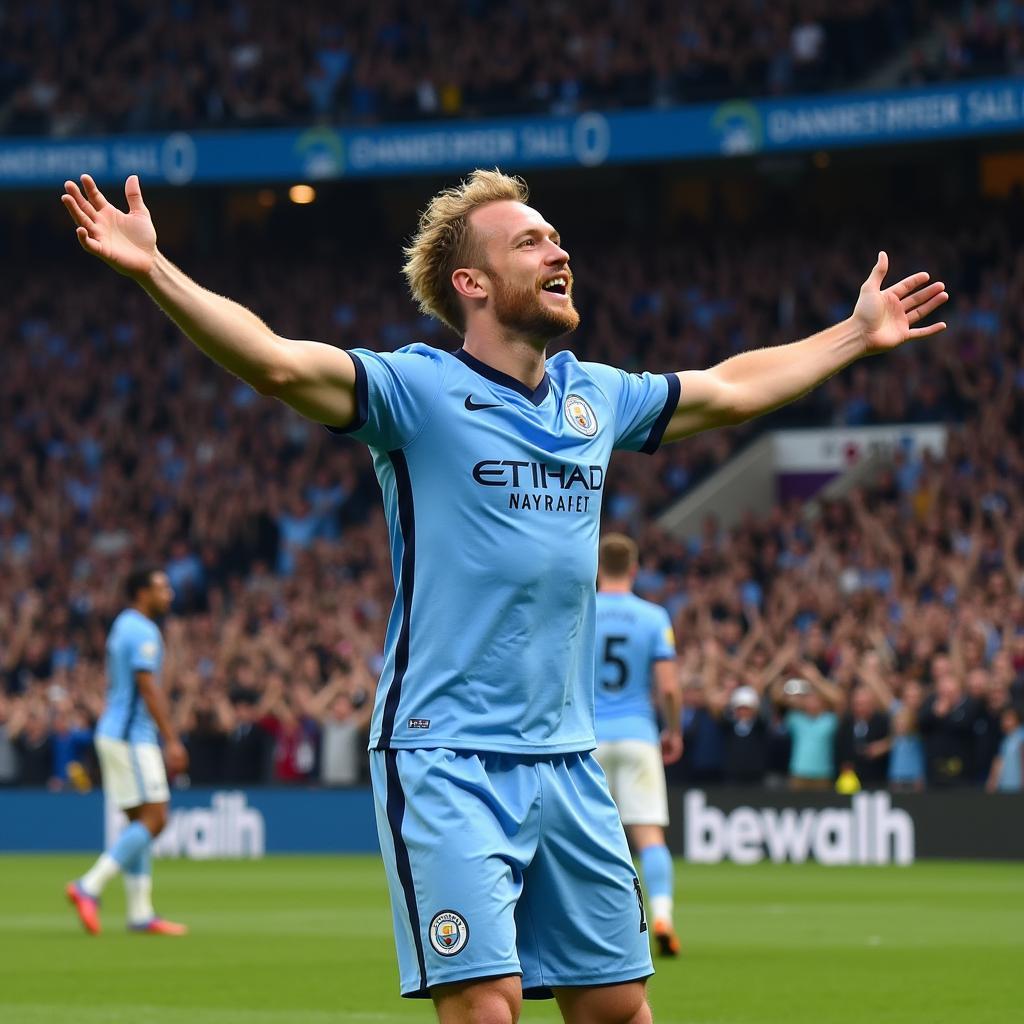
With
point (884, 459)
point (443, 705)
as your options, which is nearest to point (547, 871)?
point (443, 705)

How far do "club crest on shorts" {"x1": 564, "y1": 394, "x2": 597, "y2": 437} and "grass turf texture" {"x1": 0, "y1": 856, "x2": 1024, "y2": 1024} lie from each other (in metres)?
4.92

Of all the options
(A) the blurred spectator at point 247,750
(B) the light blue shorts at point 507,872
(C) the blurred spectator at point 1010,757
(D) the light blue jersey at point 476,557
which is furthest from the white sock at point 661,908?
(A) the blurred spectator at point 247,750

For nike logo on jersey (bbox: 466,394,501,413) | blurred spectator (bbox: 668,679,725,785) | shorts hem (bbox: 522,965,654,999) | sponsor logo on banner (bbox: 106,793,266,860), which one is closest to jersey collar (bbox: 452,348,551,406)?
nike logo on jersey (bbox: 466,394,501,413)

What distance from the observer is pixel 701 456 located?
3155cm

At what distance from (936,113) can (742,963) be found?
19638mm

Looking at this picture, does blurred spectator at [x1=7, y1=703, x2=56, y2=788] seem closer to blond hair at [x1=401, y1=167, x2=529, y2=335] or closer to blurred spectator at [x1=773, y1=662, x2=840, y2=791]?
blurred spectator at [x1=773, y1=662, x2=840, y2=791]

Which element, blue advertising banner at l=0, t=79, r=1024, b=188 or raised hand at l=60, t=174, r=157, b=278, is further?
blue advertising banner at l=0, t=79, r=1024, b=188

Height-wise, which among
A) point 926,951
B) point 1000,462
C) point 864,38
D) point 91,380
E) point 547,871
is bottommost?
point 926,951

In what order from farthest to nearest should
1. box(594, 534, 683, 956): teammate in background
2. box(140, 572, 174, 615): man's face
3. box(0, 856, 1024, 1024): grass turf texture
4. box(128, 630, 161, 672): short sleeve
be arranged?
box(128, 630, 161, 672): short sleeve
box(140, 572, 174, 615): man's face
box(594, 534, 683, 956): teammate in background
box(0, 856, 1024, 1024): grass turf texture

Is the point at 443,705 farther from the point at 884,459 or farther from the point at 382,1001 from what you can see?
the point at 884,459

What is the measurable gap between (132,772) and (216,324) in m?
10.1

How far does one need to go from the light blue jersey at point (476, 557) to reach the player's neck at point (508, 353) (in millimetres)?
75

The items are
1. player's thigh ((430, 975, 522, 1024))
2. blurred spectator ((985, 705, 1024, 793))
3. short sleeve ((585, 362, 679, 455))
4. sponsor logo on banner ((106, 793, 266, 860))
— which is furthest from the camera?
sponsor logo on banner ((106, 793, 266, 860))

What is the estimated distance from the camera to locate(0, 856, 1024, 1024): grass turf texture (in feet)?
34.3
